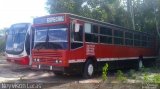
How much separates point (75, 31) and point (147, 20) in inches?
559

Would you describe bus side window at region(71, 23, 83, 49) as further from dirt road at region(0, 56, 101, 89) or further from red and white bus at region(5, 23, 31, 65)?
red and white bus at region(5, 23, 31, 65)

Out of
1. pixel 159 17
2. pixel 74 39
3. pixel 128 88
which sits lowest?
pixel 128 88

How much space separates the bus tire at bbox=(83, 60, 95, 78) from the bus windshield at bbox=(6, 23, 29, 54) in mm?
4286

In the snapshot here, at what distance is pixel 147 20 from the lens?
2562cm

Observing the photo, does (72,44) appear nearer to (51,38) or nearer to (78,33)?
(78,33)

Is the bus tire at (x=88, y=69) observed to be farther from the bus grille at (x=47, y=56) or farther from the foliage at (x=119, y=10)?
the foliage at (x=119, y=10)

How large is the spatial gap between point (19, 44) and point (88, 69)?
475 cm

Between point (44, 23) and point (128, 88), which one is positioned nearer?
point (128, 88)

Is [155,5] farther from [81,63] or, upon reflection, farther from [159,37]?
[81,63]

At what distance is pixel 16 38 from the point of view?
17.0 m

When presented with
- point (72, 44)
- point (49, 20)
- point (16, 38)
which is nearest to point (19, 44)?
point (16, 38)

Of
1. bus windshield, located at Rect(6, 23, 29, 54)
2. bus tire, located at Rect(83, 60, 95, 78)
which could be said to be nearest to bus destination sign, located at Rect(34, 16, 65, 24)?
bus tire, located at Rect(83, 60, 95, 78)

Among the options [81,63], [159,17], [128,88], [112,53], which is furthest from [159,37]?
[128,88]

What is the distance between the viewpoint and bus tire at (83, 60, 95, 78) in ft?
45.3
